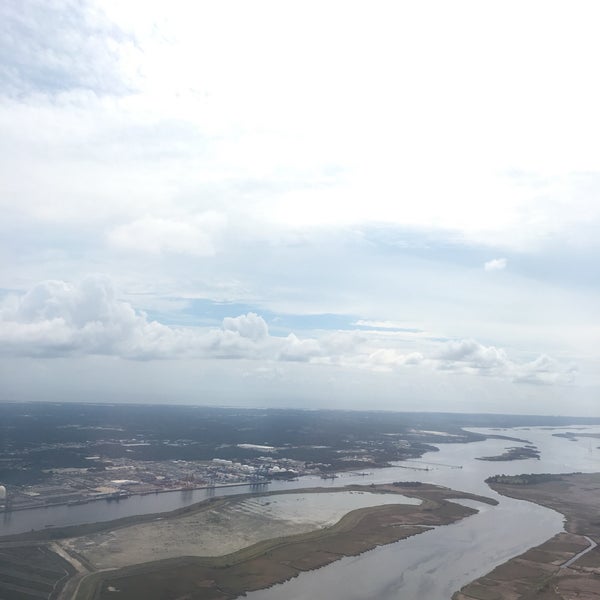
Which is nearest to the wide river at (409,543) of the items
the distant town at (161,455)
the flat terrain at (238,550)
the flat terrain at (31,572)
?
the flat terrain at (238,550)

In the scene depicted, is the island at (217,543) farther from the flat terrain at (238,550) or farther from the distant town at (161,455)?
the distant town at (161,455)

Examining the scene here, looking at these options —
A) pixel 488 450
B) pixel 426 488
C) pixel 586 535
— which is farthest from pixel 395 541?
pixel 488 450

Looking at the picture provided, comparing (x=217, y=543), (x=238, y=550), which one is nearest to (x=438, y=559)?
(x=238, y=550)

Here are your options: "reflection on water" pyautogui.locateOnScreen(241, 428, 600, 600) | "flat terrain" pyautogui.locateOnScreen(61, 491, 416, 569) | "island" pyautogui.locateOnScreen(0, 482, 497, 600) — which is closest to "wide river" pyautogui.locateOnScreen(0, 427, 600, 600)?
"reflection on water" pyautogui.locateOnScreen(241, 428, 600, 600)

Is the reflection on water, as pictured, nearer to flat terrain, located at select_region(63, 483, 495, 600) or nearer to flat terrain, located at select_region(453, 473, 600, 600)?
flat terrain, located at select_region(453, 473, 600, 600)

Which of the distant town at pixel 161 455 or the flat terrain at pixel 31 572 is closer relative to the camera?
the flat terrain at pixel 31 572
